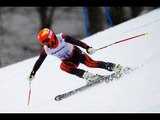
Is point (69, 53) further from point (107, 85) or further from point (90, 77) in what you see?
point (107, 85)

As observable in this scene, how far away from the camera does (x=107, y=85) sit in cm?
596

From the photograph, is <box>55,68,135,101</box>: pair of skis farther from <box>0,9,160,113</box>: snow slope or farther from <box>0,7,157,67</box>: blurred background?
<box>0,7,157,67</box>: blurred background

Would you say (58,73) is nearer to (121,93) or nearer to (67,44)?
(67,44)

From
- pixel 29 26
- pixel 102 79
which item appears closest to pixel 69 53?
pixel 102 79

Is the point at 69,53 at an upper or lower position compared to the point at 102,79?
upper

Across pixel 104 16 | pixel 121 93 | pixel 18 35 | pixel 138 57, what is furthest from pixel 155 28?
pixel 18 35

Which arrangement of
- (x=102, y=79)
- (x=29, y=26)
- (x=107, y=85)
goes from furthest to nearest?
(x=29, y=26)
(x=102, y=79)
(x=107, y=85)

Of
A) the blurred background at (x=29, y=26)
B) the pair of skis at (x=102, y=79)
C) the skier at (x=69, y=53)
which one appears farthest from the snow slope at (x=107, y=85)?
the blurred background at (x=29, y=26)

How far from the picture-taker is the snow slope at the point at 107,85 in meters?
5.44

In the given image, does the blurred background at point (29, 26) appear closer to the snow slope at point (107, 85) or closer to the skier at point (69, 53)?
the snow slope at point (107, 85)

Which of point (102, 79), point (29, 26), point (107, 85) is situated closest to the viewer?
point (107, 85)

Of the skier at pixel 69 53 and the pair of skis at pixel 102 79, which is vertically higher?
the skier at pixel 69 53

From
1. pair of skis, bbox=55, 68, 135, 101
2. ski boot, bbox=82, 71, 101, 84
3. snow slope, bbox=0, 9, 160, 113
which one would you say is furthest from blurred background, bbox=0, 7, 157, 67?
ski boot, bbox=82, 71, 101, 84
